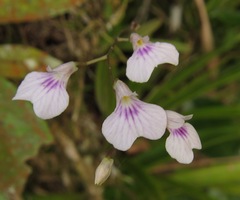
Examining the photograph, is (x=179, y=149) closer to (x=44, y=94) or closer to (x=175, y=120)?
(x=175, y=120)

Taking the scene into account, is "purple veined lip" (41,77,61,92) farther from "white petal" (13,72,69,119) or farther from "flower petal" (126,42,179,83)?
"flower petal" (126,42,179,83)

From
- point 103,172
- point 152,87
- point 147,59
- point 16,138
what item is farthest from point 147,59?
Answer: point 152,87

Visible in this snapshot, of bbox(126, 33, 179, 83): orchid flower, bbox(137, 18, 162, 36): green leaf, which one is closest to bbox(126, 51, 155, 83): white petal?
bbox(126, 33, 179, 83): orchid flower

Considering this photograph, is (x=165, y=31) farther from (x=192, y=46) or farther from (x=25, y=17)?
(x=25, y=17)

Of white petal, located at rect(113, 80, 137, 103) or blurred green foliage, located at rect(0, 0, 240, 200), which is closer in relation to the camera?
white petal, located at rect(113, 80, 137, 103)

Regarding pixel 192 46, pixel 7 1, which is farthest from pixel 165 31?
pixel 7 1

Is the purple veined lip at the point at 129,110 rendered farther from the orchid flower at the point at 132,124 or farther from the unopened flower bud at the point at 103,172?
the unopened flower bud at the point at 103,172

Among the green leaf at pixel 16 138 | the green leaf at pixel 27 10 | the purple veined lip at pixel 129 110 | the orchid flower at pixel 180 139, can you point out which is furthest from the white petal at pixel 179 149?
the green leaf at pixel 27 10
